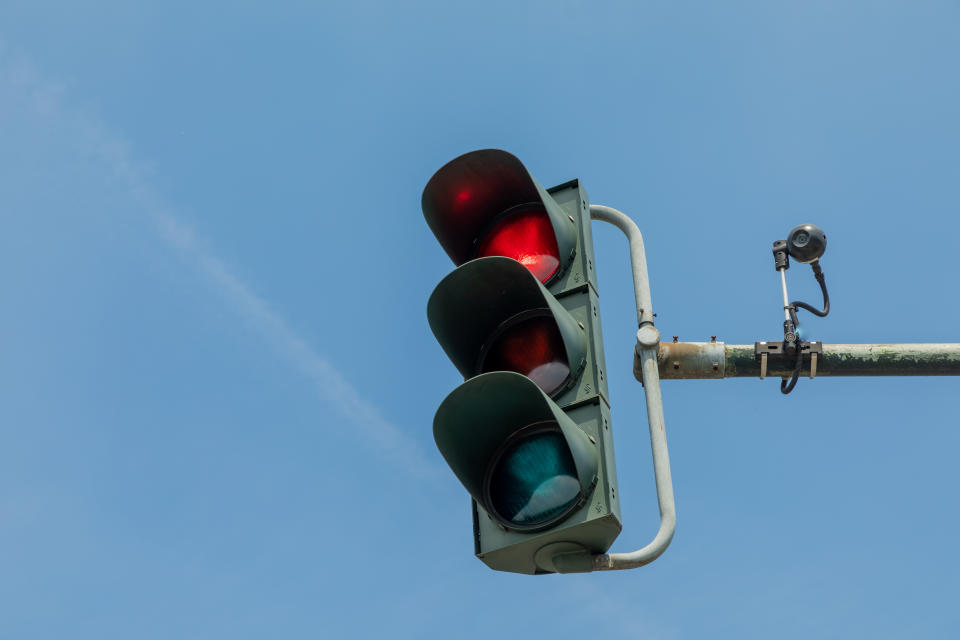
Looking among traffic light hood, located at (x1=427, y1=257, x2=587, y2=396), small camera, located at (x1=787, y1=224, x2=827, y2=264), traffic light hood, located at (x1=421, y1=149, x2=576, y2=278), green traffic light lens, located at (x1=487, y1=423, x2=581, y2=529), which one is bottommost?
green traffic light lens, located at (x1=487, y1=423, x2=581, y2=529)

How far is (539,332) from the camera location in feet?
15.1

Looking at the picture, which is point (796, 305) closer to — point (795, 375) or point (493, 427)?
point (795, 375)

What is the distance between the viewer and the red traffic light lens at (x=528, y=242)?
483cm

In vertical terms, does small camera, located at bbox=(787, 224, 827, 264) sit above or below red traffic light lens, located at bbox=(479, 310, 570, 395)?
above

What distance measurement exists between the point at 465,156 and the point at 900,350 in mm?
1744

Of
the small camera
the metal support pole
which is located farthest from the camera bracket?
the small camera

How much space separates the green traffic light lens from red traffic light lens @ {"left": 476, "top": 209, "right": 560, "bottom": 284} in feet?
2.53

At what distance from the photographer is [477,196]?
16.3ft

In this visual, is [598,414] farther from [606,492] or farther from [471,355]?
[471,355]

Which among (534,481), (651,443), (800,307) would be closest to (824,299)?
(800,307)

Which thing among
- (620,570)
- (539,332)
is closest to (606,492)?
(620,570)

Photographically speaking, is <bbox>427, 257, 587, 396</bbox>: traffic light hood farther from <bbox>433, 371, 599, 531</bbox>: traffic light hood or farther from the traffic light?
<bbox>433, 371, 599, 531</bbox>: traffic light hood

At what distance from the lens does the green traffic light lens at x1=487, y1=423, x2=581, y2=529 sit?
408 cm

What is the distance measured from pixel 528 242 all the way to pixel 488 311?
1.72ft
